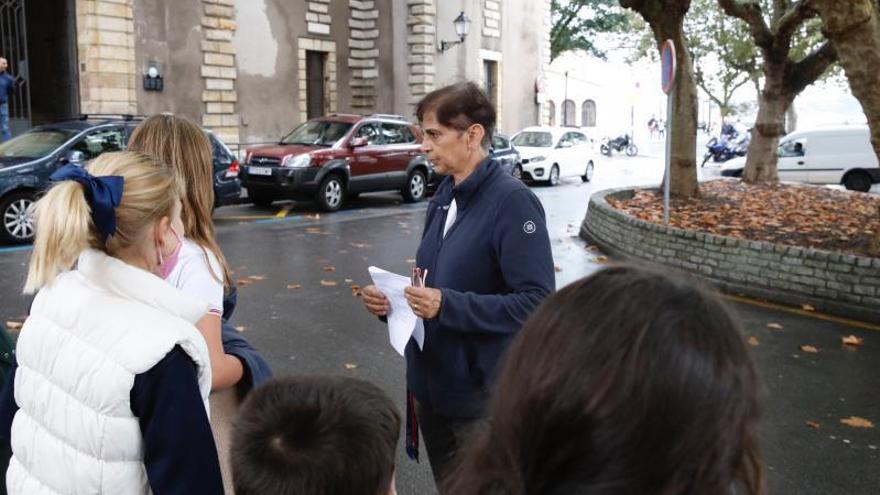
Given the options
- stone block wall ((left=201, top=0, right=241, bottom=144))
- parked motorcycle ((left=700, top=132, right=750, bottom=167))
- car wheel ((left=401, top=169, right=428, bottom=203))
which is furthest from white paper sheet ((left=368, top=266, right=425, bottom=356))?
parked motorcycle ((left=700, top=132, right=750, bottom=167))

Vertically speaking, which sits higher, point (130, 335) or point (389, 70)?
point (389, 70)

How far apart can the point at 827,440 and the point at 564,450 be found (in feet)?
13.7

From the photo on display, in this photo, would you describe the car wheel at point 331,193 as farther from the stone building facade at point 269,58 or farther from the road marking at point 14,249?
the stone building facade at point 269,58

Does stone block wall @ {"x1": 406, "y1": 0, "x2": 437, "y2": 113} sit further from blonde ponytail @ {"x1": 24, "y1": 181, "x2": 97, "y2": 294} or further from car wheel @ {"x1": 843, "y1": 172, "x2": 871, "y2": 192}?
blonde ponytail @ {"x1": 24, "y1": 181, "x2": 97, "y2": 294}

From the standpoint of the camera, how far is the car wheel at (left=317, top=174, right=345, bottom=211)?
15.5 m

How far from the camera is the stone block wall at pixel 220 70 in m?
22.5

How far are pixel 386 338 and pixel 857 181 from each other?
19.3 meters

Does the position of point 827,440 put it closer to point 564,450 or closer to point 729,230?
point 564,450

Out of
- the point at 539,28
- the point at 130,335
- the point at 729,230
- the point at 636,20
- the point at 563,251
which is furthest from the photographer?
the point at 636,20

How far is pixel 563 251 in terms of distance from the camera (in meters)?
11.4

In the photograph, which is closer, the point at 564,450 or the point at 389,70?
the point at 564,450

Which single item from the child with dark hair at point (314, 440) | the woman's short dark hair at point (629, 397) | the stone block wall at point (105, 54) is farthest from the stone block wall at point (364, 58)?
the woman's short dark hair at point (629, 397)

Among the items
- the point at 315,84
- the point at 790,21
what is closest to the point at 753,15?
the point at 790,21

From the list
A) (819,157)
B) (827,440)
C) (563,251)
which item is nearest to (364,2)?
(819,157)
